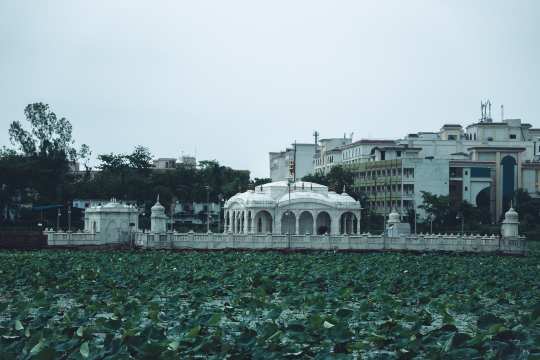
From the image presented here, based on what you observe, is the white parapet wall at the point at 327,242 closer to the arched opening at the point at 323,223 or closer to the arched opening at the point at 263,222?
the arched opening at the point at 323,223

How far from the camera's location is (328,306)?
33625mm

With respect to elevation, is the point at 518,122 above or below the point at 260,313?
above

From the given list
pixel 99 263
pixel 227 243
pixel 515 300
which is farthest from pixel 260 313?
pixel 227 243

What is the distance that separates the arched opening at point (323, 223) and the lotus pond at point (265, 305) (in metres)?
14.4

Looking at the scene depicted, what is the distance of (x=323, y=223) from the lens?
76375 millimetres

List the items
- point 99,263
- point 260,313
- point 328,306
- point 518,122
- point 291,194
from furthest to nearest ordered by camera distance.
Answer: point 518,122 → point 291,194 → point 99,263 → point 328,306 → point 260,313

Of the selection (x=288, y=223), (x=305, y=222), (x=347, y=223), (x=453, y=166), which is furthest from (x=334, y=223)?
(x=453, y=166)

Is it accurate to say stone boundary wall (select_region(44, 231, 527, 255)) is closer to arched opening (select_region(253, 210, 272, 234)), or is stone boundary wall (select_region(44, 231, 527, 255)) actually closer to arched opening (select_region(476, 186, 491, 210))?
arched opening (select_region(253, 210, 272, 234))

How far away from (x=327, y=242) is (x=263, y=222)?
12327 millimetres

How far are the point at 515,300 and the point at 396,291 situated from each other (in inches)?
209

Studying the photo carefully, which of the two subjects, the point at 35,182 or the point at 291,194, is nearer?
the point at 291,194

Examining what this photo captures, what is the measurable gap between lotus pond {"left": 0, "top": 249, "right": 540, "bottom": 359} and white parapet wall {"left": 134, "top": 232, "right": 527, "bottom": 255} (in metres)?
2.75

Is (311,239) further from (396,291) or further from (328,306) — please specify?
(328,306)

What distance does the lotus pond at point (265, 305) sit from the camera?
23.6 m
